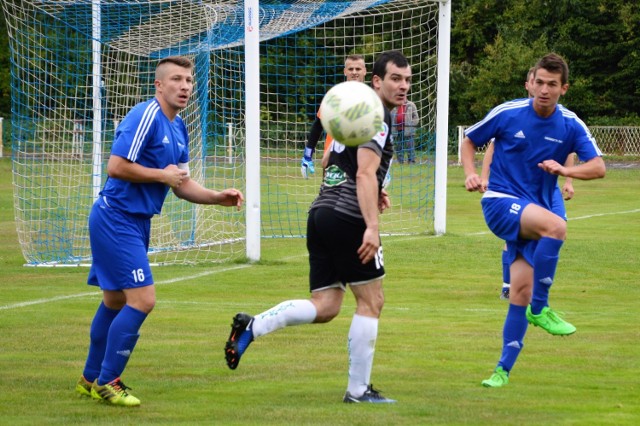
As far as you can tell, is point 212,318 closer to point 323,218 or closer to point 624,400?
point 323,218

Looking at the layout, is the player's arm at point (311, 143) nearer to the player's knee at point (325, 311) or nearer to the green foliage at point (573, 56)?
the player's knee at point (325, 311)

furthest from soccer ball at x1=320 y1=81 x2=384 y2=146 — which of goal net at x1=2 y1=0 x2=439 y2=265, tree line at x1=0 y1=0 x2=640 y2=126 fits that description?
tree line at x1=0 y1=0 x2=640 y2=126

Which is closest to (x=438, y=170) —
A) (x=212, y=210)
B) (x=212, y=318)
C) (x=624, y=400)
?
(x=212, y=210)

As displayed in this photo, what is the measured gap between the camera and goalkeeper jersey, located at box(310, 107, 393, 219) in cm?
665

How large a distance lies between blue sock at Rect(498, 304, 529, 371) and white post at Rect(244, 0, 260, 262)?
6.93m

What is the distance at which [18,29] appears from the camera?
48.1 feet

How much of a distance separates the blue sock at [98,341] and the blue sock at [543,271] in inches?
111

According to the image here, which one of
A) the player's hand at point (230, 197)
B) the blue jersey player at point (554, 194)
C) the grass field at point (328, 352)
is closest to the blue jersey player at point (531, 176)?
the blue jersey player at point (554, 194)

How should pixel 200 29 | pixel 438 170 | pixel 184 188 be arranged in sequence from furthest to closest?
pixel 438 170
pixel 200 29
pixel 184 188

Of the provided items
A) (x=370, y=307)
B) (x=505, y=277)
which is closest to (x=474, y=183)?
(x=370, y=307)

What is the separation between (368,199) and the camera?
6.35m

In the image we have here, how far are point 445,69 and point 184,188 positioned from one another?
10616 mm

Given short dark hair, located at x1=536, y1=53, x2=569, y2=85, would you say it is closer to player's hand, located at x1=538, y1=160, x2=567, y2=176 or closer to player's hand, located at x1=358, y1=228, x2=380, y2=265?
player's hand, located at x1=538, y1=160, x2=567, y2=176

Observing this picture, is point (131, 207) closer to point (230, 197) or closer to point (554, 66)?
point (230, 197)
